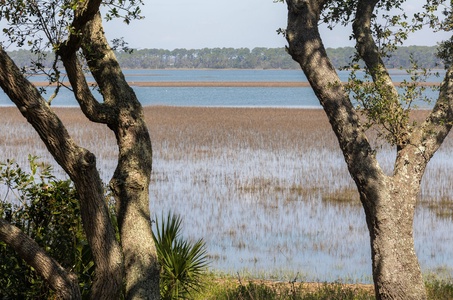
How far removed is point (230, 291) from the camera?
42.4ft

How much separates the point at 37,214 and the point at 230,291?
4299 millimetres

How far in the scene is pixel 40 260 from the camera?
8.54 metres

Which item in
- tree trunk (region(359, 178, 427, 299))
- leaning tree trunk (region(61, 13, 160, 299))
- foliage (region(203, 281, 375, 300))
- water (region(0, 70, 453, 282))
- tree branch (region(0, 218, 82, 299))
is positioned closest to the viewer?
tree branch (region(0, 218, 82, 299))

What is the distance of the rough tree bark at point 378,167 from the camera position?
11.8 meters

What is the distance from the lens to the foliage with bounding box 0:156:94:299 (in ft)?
30.6

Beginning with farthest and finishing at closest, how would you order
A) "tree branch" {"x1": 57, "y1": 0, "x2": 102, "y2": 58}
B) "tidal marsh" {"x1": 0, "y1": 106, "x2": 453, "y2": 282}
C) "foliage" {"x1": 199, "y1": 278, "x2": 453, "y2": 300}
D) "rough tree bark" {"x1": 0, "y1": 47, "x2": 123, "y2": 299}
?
1. "tidal marsh" {"x1": 0, "y1": 106, "x2": 453, "y2": 282}
2. "foliage" {"x1": 199, "y1": 278, "x2": 453, "y2": 300}
3. "tree branch" {"x1": 57, "y1": 0, "x2": 102, "y2": 58}
4. "rough tree bark" {"x1": 0, "y1": 47, "x2": 123, "y2": 299}

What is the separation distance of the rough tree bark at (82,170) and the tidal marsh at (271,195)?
6286 millimetres

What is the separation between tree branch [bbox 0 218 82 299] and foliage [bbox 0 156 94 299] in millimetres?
678

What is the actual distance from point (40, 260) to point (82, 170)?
3.56ft

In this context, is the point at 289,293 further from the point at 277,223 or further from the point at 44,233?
the point at 277,223

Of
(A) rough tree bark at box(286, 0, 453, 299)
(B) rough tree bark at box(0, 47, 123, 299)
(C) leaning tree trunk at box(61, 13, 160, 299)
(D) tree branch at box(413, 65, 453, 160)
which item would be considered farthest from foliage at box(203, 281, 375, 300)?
(D) tree branch at box(413, 65, 453, 160)

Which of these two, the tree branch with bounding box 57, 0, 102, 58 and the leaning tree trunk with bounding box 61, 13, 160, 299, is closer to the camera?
the tree branch with bounding box 57, 0, 102, 58

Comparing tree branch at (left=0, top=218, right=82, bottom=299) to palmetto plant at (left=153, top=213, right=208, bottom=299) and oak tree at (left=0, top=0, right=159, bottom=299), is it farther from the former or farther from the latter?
palmetto plant at (left=153, top=213, right=208, bottom=299)

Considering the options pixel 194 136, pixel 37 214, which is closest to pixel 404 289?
pixel 37 214
